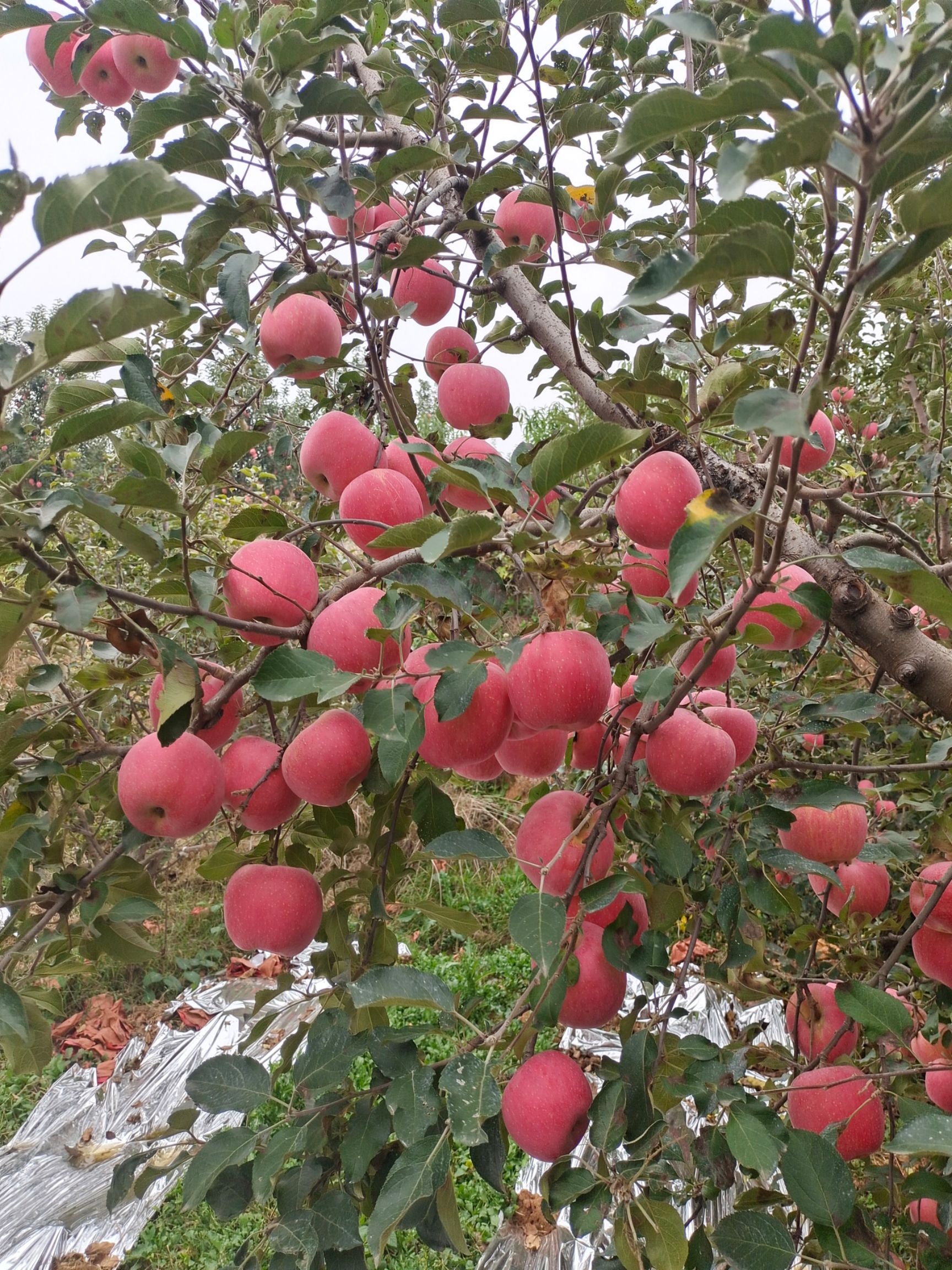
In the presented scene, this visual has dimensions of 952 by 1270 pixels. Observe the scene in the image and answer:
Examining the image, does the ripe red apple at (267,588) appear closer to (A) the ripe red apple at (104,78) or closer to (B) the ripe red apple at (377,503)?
(B) the ripe red apple at (377,503)

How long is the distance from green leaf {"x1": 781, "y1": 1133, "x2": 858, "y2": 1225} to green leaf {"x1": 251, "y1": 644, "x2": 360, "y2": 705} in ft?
1.88

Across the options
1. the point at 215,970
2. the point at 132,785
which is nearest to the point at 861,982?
the point at 132,785

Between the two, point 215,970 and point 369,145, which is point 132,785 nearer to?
point 369,145

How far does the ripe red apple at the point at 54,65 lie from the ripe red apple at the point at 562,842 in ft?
5.26

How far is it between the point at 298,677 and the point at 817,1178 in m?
0.63

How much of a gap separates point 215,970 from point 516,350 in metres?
3.16

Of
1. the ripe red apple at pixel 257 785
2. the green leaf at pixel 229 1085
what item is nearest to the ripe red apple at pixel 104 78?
the ripe red apple at pixel 257 785

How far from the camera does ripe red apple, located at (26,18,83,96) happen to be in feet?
4.93

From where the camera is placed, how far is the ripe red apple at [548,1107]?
0.76m

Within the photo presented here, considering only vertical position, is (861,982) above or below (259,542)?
below

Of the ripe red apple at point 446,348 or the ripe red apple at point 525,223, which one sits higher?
the ripe red apple at point 525,223

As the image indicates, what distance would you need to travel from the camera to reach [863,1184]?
109 cm

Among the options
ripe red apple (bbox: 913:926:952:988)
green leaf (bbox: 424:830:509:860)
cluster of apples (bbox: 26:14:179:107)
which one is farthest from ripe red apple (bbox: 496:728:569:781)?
cluster of apples (bbox: 26:14:179:107)

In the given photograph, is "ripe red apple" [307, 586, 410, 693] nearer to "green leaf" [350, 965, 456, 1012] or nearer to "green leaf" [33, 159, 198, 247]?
"green leaf" [350, 965, 456, 1012]
